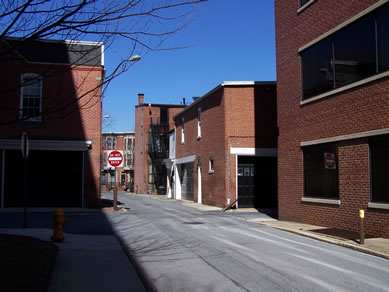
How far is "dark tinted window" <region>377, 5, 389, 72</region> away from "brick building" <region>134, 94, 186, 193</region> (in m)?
35.6

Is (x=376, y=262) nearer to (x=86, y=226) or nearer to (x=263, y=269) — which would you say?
(x=263, y=269)

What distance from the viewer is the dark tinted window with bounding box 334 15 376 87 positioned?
40.6 feet

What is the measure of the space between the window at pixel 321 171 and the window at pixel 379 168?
5.86 feet

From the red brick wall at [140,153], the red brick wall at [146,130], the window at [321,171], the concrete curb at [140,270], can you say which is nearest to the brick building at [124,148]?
the red brick wall at [140,153]

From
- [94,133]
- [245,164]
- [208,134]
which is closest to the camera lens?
[94,133]

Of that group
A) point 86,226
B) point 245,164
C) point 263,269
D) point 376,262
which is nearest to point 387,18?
point 376,262

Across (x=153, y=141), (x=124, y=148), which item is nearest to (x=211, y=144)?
(x=153, y=141)

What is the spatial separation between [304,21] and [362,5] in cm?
336

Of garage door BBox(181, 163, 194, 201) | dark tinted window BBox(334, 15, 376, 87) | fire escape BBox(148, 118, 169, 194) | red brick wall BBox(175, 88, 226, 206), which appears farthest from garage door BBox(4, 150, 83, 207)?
fire escape BBox(148, 118, 169, 194)

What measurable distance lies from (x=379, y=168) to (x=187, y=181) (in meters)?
21.6

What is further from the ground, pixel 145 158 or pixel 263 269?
pixel 145 158

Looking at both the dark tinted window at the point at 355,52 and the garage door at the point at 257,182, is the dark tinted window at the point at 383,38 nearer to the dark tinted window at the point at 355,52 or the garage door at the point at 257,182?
the dark tinted window at the point at 355,52

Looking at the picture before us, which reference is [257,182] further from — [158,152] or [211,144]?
[158,152]

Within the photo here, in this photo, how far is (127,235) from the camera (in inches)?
486
